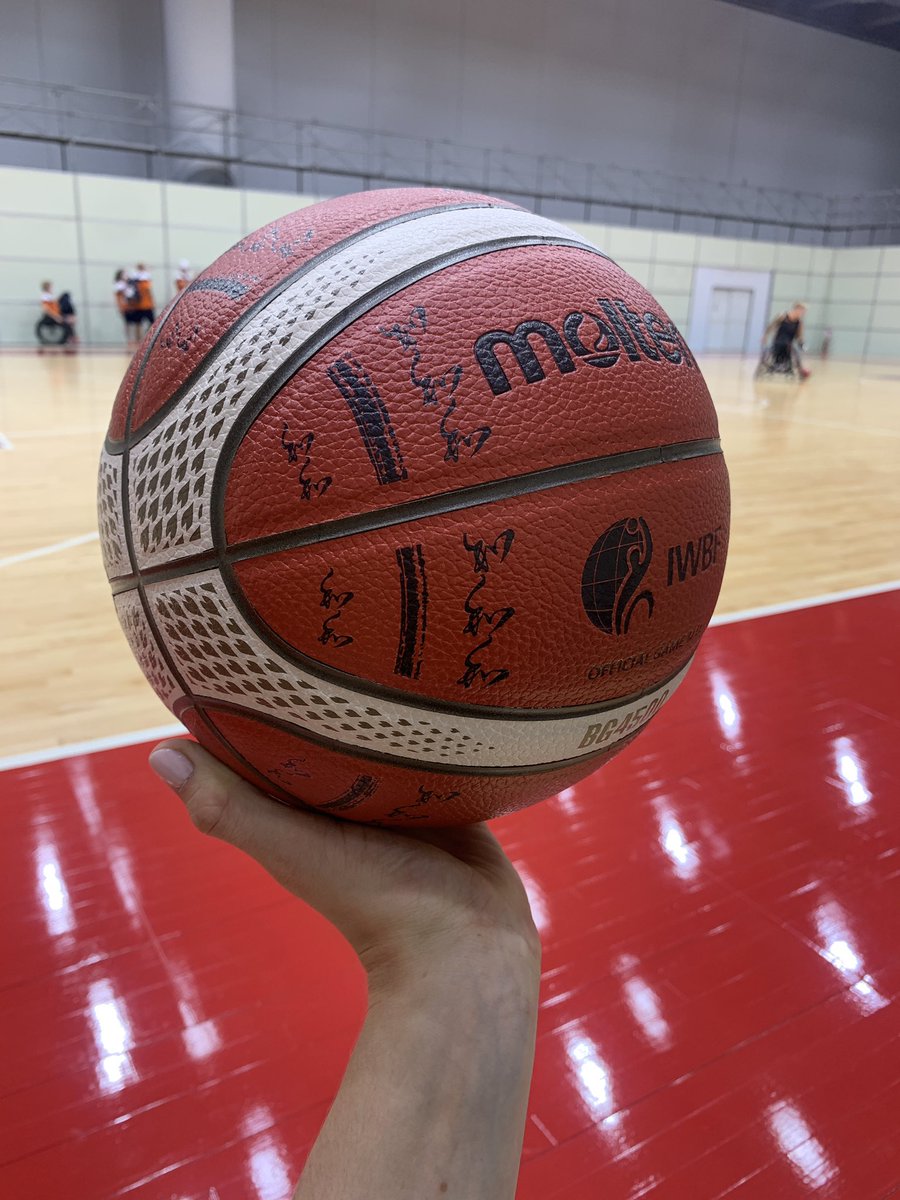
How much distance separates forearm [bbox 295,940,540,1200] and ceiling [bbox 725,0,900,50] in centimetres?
1815

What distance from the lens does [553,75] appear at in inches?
594

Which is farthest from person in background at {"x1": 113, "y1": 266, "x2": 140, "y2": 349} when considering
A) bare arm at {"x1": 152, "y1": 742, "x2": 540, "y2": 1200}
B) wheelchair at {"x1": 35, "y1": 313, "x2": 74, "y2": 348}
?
bare arm at {"x1": 152, "y1": 742, "x2": 540, "y2": 1200}

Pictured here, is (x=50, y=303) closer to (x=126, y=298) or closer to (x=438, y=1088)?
(x=126, y=298)

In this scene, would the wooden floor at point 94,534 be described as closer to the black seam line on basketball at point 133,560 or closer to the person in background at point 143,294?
the black seam line on basketball at point 133,560

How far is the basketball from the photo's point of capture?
79 cm

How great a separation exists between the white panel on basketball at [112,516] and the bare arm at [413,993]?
205 millimetres

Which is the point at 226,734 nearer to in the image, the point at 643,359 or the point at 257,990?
the point at 643,359

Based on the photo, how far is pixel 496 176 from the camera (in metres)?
14.9

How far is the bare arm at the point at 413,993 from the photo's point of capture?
79 cm

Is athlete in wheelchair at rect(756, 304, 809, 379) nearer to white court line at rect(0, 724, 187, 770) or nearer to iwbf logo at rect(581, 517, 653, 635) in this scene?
white court line at rect(0, 724, 187, 770)

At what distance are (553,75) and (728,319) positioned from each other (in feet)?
18.4

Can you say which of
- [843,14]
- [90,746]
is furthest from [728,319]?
[90,746]

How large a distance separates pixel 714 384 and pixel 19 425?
309 inches

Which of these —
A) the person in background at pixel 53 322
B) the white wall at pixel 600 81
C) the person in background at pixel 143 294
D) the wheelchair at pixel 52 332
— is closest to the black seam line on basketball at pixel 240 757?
the person in background at pixel 143 294
